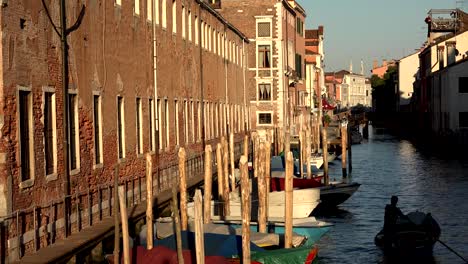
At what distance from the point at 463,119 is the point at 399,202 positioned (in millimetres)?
23449

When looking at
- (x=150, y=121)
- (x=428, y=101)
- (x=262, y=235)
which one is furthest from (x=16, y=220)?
(x=428, y=101)

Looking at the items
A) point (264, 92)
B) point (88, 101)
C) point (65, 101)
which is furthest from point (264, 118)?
point (65, 101)

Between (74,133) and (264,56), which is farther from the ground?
(264,56)

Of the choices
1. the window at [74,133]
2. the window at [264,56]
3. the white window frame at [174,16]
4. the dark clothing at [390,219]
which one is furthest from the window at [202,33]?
the window at [264,56]

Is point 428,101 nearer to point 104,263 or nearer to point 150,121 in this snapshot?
point 150,121

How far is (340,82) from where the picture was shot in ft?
532

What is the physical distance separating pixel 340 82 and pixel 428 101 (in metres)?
97.8

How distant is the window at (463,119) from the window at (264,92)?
1174cm

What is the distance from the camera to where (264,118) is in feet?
165

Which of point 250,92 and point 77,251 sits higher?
point 250,92

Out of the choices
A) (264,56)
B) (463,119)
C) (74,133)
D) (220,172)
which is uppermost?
(264,56)

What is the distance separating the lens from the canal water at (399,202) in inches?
791

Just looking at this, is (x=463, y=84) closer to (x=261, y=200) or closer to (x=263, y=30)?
(x=263, y=30)

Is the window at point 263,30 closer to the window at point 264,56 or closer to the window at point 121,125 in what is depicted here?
the window at point 264,56
